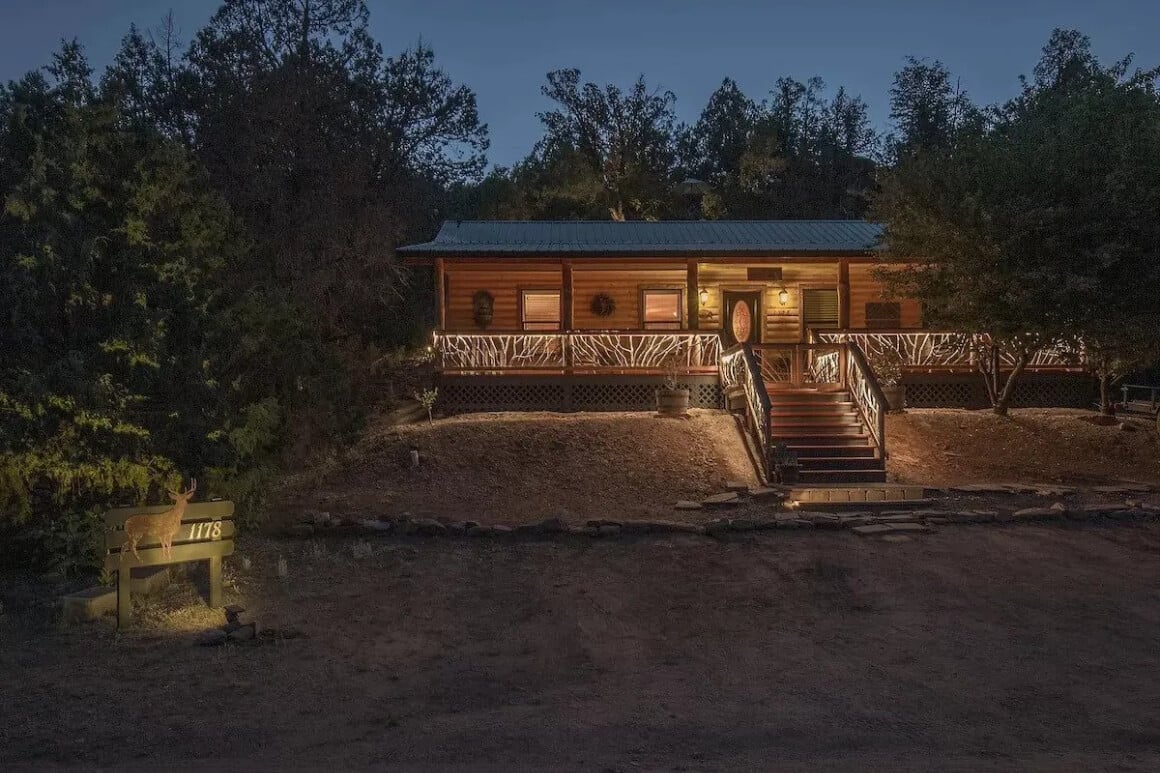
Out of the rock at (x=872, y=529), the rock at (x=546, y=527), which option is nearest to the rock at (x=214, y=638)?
the rock at (x=546, y=527)

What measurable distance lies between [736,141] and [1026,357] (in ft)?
96.8

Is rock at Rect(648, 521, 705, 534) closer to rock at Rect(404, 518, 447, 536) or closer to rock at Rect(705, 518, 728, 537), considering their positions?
rock at Rect(705, 518, 728, 537)

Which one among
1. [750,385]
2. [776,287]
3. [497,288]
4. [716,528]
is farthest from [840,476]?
[497,288]

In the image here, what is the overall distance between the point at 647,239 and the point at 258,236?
8956 millimetres

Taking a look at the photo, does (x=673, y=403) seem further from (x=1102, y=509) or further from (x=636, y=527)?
(x=1102, y=509)

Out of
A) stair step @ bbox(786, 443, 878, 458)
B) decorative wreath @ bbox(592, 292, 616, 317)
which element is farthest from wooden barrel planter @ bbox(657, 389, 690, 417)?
decorative wreath @ bbox(592, 292, 616, 317)

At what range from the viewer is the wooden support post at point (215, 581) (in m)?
7.66

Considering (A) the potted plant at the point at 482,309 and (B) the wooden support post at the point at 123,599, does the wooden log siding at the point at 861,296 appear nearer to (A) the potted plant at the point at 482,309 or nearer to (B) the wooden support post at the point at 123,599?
(A) the potted plant at the point at 482,309

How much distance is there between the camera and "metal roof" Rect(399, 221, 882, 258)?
19.3 metres

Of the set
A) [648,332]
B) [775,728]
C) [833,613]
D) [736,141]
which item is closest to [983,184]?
[648,332]

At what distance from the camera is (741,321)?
22.5m

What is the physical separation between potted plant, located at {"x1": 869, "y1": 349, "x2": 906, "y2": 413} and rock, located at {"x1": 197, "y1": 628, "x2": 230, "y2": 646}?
13116mm

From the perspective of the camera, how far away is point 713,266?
22297mm

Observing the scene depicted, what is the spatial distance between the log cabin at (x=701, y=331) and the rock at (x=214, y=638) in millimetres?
9022
